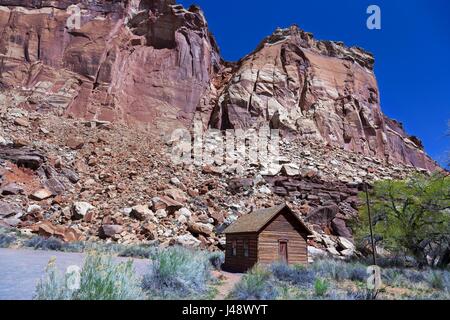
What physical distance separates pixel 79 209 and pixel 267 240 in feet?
45.6

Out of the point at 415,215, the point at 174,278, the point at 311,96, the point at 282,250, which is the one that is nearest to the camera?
the point at 174,278

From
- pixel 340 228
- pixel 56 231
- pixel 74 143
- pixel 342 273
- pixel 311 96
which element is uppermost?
pixel 311 96

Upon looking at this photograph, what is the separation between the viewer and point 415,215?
21.0 m

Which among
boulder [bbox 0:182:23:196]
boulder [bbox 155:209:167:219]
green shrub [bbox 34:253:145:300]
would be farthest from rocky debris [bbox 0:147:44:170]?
green shrub [bbox 34:253:145:300]

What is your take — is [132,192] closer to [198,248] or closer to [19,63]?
[198,248]

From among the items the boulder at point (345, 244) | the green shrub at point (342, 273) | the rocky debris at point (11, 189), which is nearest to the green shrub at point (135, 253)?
the green shrub at point (342, 273)

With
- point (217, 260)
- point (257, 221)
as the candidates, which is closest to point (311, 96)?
point (257, 221)

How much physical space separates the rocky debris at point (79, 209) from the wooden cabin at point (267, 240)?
425 inches

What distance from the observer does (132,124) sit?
128ft

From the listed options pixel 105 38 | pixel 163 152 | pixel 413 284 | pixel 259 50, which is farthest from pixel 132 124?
pixel 413 284

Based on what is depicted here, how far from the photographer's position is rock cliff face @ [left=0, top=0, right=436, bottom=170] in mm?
39094

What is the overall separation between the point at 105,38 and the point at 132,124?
12.9 metres

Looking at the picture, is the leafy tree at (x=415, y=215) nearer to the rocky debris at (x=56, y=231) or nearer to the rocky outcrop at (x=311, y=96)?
the rocky debris at (x=56, y=231)

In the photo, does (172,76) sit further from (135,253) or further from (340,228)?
(135,253)
